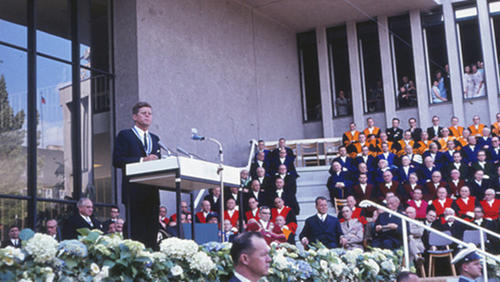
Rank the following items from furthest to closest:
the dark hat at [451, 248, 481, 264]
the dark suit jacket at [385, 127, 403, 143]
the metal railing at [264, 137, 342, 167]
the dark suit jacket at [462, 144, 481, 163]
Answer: the metal railing at [264, 137, 342, 167]
the dark suit jacket at [385, 127, 403, 143]
the dark suit jacket at [462, 144, 481, 163]
the dark hat at [451, 248, 481, 264]

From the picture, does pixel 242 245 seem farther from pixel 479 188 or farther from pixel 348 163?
pixel 348 163

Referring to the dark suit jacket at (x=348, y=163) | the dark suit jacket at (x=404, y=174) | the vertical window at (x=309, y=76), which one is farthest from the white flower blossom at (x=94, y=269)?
the vertical window at (x=309, y=76)

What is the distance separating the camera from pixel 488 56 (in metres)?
16.2

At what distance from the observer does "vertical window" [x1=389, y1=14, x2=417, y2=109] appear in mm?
16812

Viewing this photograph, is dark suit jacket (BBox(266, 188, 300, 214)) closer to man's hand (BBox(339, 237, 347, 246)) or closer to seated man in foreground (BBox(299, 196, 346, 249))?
seated man in foreground (BBox(299, 196, 346, 249))

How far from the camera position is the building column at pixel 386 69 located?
1683 cm

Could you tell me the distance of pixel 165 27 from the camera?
43.6 feet

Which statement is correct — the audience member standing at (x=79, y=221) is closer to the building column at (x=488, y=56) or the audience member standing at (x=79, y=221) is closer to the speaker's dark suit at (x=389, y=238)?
the speaker's dark suit at (x=389, y=238)

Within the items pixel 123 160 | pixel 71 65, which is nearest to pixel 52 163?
pixel 71 65

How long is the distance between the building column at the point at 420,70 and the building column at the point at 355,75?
1.40m

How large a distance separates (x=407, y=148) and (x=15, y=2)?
790cm

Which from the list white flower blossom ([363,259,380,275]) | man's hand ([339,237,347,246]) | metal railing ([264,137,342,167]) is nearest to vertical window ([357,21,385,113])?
metal railing ([264,137,342,167])

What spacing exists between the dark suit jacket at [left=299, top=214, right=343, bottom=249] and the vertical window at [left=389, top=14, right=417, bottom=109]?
737 centimetres

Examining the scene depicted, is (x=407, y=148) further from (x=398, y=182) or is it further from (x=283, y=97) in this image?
(x=283, y=97)
